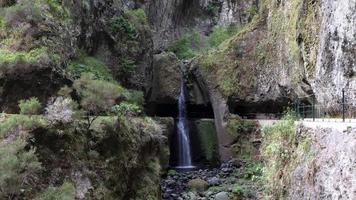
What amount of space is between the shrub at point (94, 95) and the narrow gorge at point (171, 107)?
38 mm

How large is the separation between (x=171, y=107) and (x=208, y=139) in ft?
15.3

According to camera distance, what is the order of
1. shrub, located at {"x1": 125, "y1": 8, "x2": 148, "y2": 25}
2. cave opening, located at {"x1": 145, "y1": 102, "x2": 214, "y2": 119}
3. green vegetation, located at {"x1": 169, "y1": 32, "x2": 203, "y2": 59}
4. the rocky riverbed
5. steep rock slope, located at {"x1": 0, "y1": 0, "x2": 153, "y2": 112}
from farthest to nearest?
green vegetation, located at {"x1": 169, "y1": 32, "x2": 203, "y2": 59}, cave opening, located at {"x1": 145, "y1": 102, "x2": 214, "y2": 119}, shrub, located at {"x1": 125, "y1": 8, "x2": 148, "y2": 25}, the rocky riverbed, steep rock slope, located at {"x1": 0, "y1": 0, "x2": 153, "y2": 112}

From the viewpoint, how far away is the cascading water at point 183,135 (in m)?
28.3

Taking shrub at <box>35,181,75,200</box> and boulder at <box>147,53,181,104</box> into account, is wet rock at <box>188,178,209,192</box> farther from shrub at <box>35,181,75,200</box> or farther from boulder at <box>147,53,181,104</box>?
shrub at <box>35,181,75,200</box>

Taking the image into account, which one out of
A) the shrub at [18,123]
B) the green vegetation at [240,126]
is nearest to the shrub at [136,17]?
the green vegetation at [240,126]

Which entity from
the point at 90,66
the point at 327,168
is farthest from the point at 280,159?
the point at 90,66

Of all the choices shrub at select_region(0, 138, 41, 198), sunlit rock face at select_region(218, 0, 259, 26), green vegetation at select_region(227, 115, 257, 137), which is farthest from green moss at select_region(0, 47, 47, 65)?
sunlit rock face at select_region(218, 0, 259, 26)

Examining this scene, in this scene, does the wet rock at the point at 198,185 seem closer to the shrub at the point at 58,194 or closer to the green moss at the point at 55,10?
the green moss at the point at 55,10

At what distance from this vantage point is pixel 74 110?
1402cm

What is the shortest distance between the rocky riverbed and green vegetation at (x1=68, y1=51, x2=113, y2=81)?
6710 millimetres

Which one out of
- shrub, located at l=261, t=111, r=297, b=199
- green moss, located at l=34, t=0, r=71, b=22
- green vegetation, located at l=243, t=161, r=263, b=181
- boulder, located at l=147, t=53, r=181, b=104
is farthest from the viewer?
boulder, located at l=147, t=53, r=181, b=104

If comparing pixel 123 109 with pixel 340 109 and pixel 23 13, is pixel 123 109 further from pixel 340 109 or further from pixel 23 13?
pixel 340 109

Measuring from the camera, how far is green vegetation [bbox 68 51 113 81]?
21.8 meters

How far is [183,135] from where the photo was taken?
29500mm
